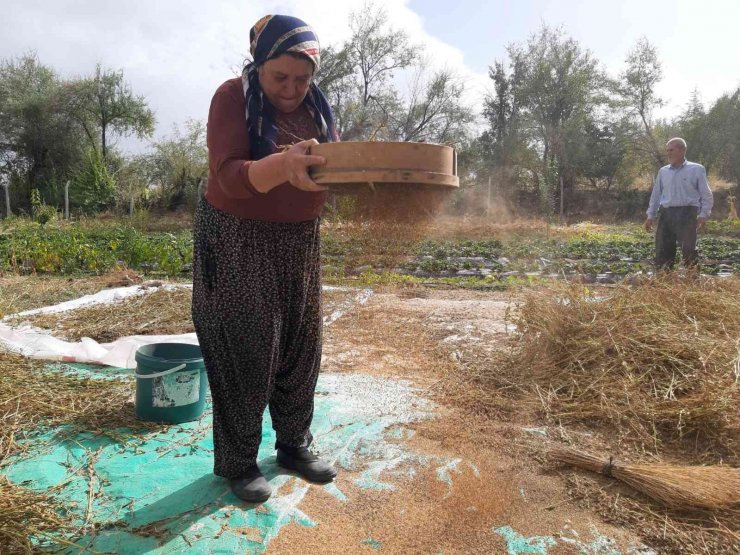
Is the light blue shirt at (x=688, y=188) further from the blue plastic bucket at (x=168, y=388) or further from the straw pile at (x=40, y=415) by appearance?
the straw pile at (x=40, y=415)

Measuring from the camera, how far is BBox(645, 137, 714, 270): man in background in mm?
5465

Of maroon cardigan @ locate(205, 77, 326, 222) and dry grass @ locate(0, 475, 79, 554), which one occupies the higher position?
maroon cardigan @ locate(205, 77, 326, 222)

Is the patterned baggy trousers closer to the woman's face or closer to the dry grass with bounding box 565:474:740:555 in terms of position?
the woman's face

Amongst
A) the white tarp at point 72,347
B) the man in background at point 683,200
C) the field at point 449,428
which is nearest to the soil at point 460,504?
the field at point 449,428

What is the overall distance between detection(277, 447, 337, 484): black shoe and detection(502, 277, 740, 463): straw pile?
1140 mm

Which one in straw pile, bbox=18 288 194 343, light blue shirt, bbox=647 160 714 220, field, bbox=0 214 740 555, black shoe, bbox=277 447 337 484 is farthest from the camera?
light blue shirt, bbox=647 160 714 220

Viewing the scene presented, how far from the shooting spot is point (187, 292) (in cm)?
507

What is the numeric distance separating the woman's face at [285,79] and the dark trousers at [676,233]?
16.5 ft

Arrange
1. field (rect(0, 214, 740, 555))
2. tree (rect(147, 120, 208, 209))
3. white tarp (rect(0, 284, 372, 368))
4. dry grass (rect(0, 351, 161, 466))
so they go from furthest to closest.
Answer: tree (rect(147, 120, 208, 209)) < white tarp (rect(0, 284, 372, 368)) < dry grass (rect(0, 351, 161, 466)) < field (rect(0, 214, 740, 555))

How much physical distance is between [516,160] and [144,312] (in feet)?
73.8

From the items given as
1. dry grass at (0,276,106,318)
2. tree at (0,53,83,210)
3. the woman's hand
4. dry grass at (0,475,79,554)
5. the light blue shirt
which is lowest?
dry grass at (0,475,79,554)

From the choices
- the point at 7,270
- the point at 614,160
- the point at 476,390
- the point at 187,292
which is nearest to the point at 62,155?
the point at 7,270

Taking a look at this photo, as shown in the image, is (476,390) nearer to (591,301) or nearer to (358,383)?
(358,383)

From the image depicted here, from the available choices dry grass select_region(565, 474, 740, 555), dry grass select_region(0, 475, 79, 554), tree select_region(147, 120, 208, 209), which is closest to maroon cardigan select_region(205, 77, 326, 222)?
dry grass select_region(0, 475, 79, 554)
